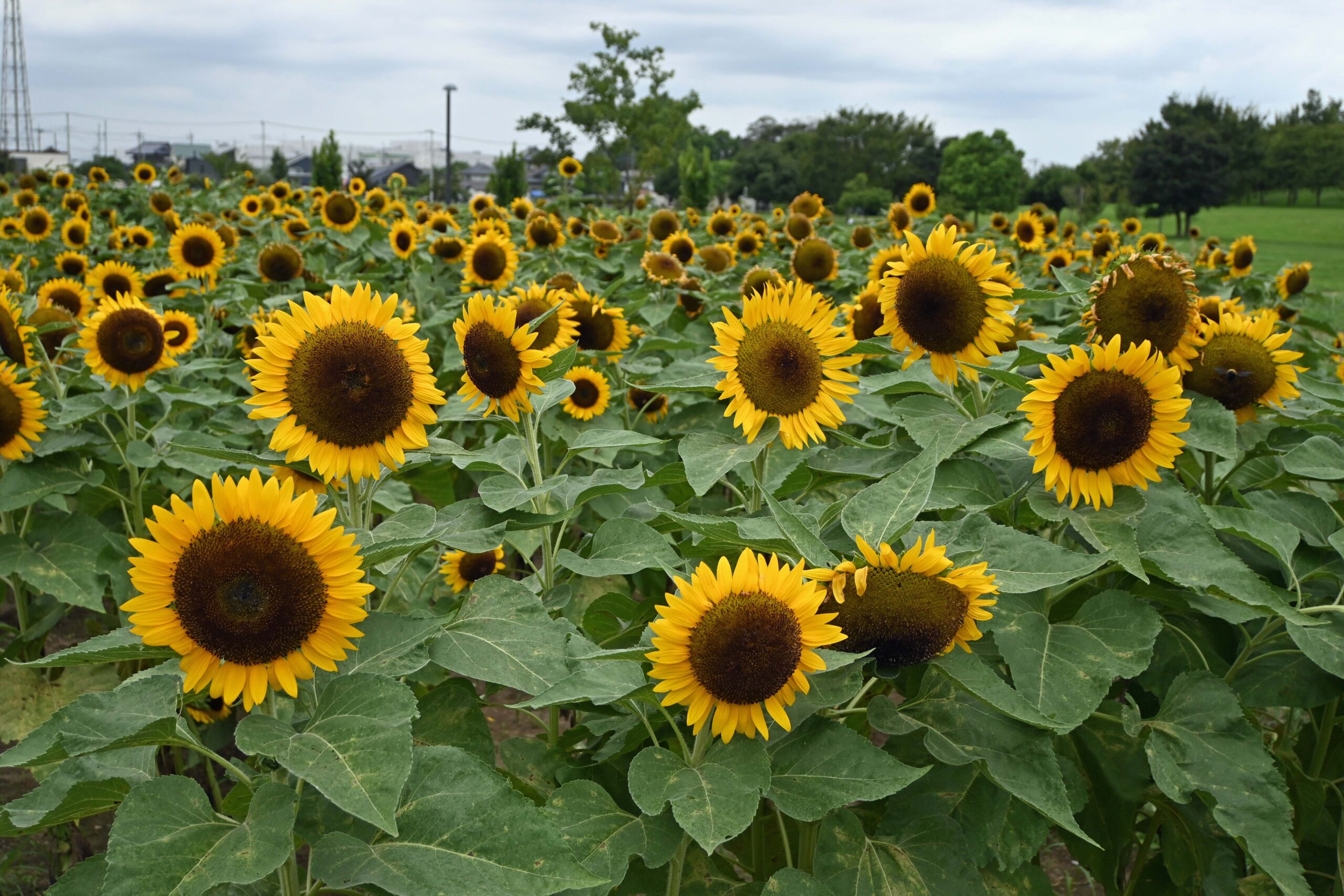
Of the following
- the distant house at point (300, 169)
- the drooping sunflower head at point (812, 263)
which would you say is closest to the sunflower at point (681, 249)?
the drooping sunflower head at point (812, 263)

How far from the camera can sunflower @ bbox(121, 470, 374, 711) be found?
1.43 m

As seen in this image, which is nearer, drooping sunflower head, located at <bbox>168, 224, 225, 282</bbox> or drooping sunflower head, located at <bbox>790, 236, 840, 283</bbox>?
drooping sunflower head, located at <bbox>790, 236, 840, 283</bbox>

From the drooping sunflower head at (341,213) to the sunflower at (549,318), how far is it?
181 inches

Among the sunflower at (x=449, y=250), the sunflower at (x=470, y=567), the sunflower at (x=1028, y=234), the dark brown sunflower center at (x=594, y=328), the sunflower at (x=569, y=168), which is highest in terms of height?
the sunflower at (x=569, y=168)

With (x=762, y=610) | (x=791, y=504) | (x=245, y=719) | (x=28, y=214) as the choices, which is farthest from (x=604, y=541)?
(x=28, y=214)

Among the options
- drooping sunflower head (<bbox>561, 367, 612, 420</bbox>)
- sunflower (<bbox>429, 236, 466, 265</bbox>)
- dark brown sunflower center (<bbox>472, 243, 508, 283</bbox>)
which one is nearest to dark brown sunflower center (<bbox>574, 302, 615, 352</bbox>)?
drooping sunflower head (<bbox>561, 367, 612, 420</bbox>)

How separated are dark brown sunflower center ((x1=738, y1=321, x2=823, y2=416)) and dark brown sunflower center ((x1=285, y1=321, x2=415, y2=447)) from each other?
2.43 ft

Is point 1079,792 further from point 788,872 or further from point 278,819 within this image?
point 278,819

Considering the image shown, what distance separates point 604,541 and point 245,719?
34.0 inches

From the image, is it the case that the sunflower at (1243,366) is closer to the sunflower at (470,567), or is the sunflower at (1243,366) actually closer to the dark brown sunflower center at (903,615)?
the dark brown sunflower center at (903,615)

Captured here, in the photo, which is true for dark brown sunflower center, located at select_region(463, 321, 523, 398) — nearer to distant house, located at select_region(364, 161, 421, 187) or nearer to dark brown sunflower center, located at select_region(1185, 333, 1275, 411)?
dark brown sunflower center, located at select_region(1185, 333, 1275, 411)

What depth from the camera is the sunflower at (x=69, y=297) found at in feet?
16.0

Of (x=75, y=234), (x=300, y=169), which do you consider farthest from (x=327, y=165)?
(x=300, y=169)

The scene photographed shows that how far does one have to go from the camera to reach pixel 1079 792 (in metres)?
1.90
